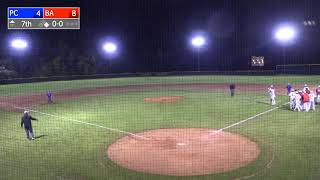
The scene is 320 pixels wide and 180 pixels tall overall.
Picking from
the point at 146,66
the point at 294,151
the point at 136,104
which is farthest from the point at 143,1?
the point at 294,151

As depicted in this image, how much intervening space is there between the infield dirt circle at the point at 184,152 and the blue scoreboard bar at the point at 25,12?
15641 millimetres

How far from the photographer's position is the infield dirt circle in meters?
10.9

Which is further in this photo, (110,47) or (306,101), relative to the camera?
(110,47)

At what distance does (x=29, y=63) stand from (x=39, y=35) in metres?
5.93

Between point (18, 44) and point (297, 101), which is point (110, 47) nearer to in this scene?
point (18, 44)

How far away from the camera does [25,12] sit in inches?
1037

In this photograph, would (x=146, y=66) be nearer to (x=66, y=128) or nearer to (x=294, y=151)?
(x=66, y=128)

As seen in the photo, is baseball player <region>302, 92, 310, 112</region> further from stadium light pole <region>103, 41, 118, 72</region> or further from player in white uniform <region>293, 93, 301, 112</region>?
stadium light pole <region>103, 41, 118, 72</region>

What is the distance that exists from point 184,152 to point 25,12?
19.0 metres

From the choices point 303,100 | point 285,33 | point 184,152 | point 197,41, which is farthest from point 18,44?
point 184,152
